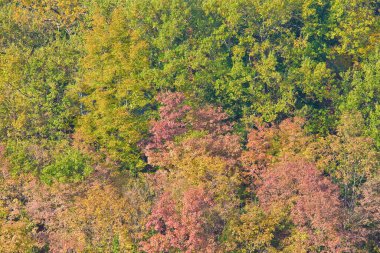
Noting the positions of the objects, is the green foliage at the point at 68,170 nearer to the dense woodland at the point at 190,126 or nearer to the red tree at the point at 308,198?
the dense woodland at the point at 190,126

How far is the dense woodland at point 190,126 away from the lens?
5653cm

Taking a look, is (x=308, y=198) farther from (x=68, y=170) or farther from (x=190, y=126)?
(x=68, y=170)

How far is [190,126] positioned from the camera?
6750 cm

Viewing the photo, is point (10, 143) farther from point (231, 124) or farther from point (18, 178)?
point (231, 124)

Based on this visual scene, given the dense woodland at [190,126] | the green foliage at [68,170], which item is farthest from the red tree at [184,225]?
the green foliage at [68,170]

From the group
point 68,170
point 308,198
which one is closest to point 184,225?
point 308,198

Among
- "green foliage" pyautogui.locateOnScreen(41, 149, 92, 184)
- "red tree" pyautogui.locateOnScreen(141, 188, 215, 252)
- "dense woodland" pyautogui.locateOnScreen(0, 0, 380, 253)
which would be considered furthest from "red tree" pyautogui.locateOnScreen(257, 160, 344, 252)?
"green foliage" pyautogui.locateOnScreen(41, 149, 92, 184)

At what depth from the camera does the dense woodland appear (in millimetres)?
56531

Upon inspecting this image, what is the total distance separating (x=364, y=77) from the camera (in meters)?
73.2

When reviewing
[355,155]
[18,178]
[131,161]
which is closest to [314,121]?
[355,155]

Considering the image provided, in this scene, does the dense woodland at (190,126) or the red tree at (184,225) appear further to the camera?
the dense woodland at (190,126)

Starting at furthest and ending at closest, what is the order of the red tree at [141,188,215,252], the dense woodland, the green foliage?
the green foliage, the dense woodland, the red tree at [141,188,215,252]

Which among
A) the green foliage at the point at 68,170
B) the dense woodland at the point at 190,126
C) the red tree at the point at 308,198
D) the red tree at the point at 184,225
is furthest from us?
the green foliage at the point at 68,170

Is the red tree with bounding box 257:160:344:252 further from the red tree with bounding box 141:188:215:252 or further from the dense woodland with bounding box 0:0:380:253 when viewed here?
the red tree with bounding box 141:188:215:252
